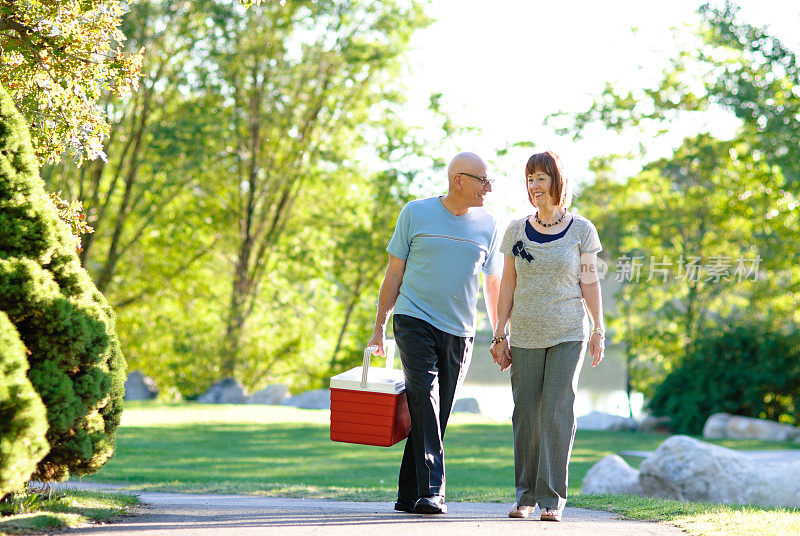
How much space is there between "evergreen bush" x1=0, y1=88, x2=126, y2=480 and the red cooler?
1.31 m

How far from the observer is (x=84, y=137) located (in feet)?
18.9

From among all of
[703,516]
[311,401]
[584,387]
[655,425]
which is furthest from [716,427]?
[584,387]

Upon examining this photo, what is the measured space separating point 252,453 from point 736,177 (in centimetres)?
1574

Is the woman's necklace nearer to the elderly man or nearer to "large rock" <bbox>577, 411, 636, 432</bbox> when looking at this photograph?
the elderly man

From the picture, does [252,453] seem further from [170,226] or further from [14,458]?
[170,226]

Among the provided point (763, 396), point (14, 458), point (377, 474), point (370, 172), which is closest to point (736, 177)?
point (763, 396)

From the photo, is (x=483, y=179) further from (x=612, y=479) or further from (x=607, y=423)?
(x=607, y=423)

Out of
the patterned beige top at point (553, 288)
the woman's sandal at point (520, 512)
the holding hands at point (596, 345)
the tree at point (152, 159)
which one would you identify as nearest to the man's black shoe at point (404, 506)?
the woman's sandal at point (520, 512)

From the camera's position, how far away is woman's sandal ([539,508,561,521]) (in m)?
5.15

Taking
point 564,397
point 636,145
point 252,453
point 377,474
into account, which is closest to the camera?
point 564,397

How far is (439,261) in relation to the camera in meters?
5.34

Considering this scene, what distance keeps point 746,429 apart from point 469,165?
13252mm

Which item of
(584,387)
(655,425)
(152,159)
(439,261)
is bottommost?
(584,387)

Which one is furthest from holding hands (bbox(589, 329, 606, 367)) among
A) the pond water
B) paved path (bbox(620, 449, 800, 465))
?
the pond water
